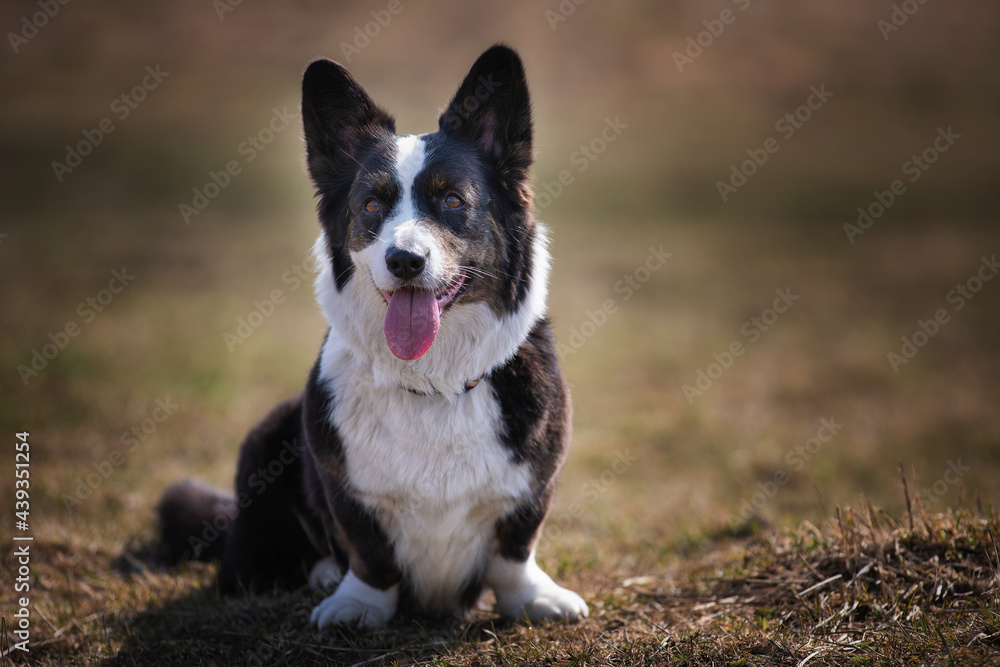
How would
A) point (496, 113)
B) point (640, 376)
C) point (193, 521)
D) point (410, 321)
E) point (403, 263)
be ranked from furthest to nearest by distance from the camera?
point (640, 376) < point (193, 521) < point (496, 113) < point (410, 321) < point (403, 263)

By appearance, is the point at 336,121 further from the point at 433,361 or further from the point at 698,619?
the point at 698,619

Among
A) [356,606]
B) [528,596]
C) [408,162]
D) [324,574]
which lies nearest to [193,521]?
[324,574]

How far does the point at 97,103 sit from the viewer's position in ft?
60.3

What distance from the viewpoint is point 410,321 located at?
3.09m

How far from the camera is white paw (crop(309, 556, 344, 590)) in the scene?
12.8 feet

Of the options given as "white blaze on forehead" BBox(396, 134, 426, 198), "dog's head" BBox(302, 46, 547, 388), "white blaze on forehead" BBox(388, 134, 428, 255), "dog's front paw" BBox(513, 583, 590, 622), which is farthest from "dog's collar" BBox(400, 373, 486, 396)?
"dog's front paw" BBox(513, 583, 590, 622)

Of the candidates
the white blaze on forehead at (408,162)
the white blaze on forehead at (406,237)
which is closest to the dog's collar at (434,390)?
the white blaze on forehead at (406,237)

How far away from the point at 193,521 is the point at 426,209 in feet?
8.42

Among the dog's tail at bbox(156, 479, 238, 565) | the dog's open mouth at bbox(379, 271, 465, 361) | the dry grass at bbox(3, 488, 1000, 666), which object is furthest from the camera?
the dog's tail at bbox(156, 479, 238, 565)

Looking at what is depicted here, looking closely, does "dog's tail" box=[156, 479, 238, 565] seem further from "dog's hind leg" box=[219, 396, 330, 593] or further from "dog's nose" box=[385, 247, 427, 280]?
"dog's nose" box=[385, 247, 427, 280]

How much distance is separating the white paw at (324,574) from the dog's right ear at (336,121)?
1.97 meters

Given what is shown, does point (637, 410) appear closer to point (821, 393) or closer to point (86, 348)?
point (821, 393)

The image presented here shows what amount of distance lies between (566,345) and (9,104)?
15.8 m

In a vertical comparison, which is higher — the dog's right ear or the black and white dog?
the dog's right ear
